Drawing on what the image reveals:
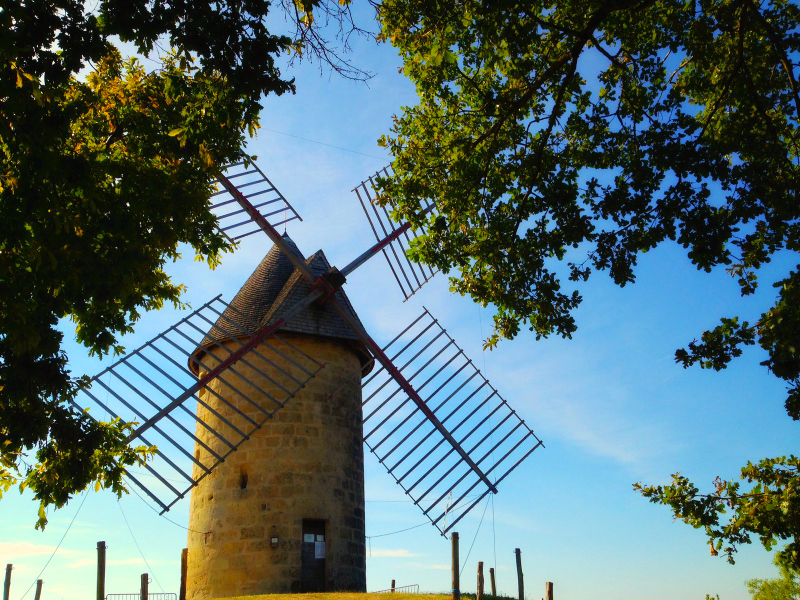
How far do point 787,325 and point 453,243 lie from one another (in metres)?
3.80

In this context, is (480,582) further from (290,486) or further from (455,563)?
(290,486)

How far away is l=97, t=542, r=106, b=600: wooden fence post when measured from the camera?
10.9 meters

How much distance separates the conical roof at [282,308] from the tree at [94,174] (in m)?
5.13

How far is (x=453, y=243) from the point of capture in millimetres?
9070

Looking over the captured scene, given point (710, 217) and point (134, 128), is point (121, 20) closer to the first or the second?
point (134, 128)

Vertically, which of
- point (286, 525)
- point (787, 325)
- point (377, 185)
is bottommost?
point (286, 525)

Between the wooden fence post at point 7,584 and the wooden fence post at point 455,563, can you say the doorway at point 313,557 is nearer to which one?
the wooden fence post at point 455,563

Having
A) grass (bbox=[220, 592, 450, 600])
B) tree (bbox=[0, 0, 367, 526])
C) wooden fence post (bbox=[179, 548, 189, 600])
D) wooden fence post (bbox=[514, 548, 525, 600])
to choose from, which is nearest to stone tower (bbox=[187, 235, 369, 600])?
wooden fence post (bbox=[179, 548, 189, 600])

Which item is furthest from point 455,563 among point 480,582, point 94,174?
point 94,174

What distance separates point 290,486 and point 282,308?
10.7 feet

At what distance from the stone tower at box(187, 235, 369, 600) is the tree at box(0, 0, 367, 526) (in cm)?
454

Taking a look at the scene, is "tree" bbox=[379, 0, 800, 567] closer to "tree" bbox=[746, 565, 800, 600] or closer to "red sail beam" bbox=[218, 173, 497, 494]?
"red sail beam" bbox=[218, 173, 497, 494]

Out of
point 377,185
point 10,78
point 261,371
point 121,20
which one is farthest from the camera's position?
point 261,371

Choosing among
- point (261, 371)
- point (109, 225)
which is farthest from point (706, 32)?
point (261, 371)
